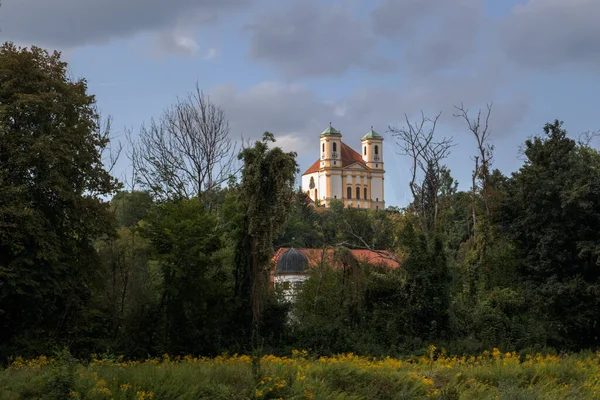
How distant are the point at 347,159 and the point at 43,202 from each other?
158 metres

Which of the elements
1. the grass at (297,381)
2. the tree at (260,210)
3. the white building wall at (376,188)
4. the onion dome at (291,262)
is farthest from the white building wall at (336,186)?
the grass at (297,381)

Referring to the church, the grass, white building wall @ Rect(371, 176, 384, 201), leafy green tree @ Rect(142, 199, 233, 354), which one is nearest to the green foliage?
leafy green tree @ Rect(142, 199, 233, 354)

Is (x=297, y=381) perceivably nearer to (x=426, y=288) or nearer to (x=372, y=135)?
(x=426, y=288)

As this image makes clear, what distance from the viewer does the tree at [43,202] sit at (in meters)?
20.7

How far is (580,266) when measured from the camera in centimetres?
2884

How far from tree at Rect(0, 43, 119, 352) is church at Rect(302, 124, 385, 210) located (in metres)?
147

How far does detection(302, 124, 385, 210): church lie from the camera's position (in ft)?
570

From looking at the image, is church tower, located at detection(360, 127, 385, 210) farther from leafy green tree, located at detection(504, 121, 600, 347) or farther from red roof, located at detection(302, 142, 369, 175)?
leafy green tree, located at detection(504, 121, 600, 347)

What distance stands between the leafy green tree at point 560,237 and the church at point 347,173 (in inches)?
5478

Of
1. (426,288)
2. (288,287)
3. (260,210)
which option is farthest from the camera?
(288,287)

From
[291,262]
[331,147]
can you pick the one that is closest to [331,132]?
[331,147]

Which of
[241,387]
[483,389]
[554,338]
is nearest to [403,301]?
[554,338]

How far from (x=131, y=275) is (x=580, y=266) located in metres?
17.2

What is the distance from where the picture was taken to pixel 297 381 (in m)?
13.6
